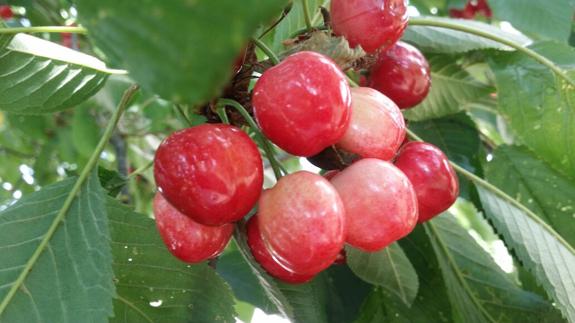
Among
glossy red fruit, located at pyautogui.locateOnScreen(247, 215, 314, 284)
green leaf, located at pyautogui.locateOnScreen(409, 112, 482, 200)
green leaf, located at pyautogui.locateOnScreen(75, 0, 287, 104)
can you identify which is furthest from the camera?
green leaf, located at pyautogui.locateOnScreen(409, 112, 482, 200)

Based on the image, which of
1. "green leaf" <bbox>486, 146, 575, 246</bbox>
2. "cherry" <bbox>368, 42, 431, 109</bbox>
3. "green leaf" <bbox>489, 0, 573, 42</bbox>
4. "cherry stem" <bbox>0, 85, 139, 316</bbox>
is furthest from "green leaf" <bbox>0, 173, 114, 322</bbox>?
"green leaf" <bbox>489, 0, 573, 42</bbox>

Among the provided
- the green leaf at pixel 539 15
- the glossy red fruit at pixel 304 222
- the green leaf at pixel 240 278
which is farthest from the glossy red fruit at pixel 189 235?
the green leaf at pixel 539 15

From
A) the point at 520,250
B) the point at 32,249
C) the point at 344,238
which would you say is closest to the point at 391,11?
the point at 344,238

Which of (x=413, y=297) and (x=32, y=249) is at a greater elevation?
(x=32, y=249)

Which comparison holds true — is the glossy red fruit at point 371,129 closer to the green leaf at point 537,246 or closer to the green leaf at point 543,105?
the green leaf at point 537,246

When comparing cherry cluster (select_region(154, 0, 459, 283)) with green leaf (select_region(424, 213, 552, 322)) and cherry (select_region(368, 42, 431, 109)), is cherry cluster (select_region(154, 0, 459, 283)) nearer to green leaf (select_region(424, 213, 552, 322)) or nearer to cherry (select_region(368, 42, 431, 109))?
cherry (select_region(368, 42, 431, 109))

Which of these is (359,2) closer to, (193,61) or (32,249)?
(32,249)

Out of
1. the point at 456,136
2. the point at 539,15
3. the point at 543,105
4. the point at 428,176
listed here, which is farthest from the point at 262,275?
the point at 539,15

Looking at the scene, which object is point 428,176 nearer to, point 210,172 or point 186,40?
point 210,172
